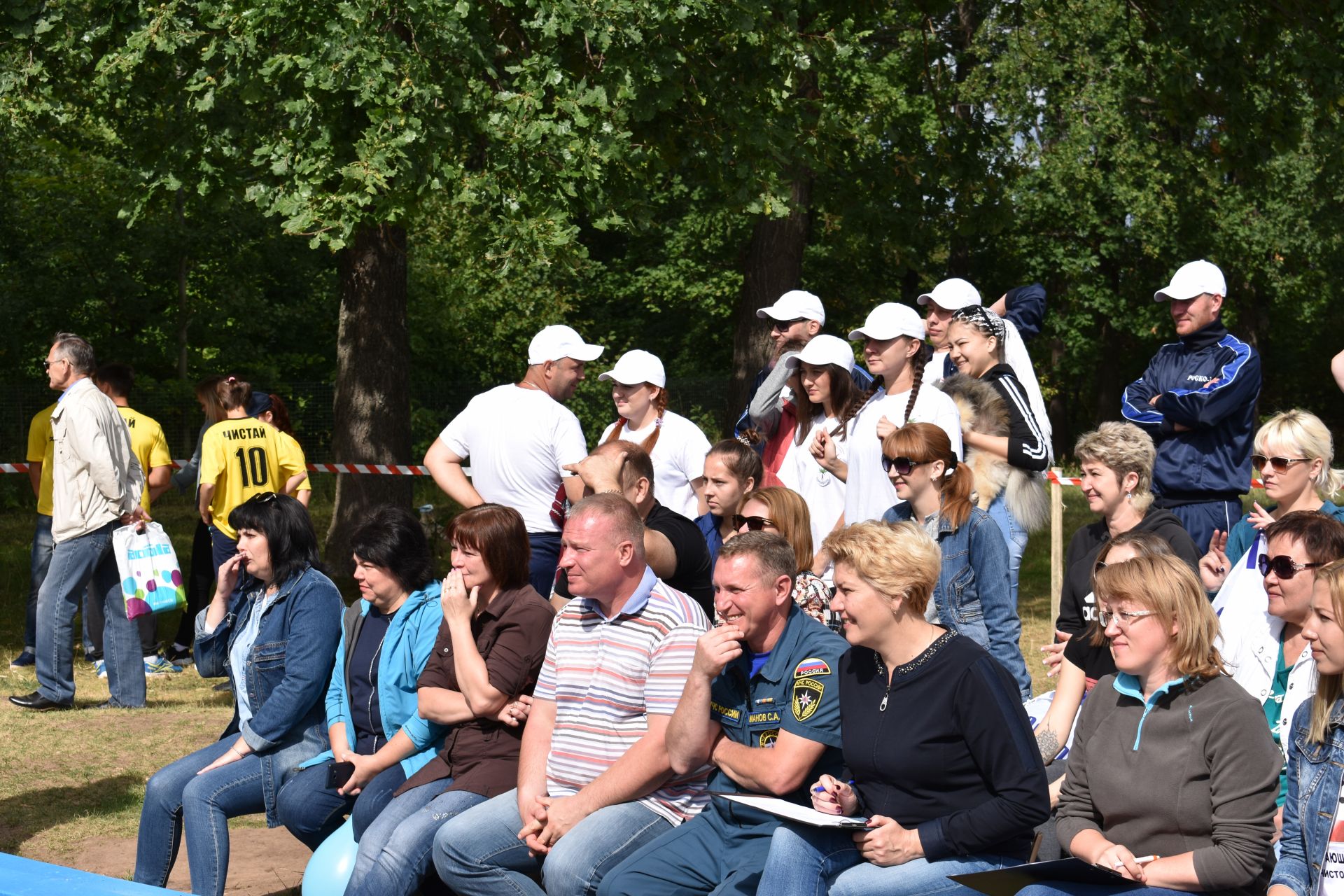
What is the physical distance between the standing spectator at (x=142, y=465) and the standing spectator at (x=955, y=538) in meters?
5.82

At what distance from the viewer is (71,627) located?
8.27 metres

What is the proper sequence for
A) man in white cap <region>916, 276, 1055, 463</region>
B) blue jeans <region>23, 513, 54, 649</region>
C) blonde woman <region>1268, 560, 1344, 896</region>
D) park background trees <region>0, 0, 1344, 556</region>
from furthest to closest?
park background trees <region>0, 0, 1344, 556</region>
blue jeans <region>23, 513, 54, 649</region>
man in white cap <region>916, 276, 1055, 463</region>
blonde woman <region>1268, 560, 1344, 896</region>

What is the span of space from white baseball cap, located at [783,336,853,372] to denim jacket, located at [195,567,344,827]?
2.28 meters

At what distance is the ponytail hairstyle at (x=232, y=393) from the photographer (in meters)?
9.18

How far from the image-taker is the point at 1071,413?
128 feet

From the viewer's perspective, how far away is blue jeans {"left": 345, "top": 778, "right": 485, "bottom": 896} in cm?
452

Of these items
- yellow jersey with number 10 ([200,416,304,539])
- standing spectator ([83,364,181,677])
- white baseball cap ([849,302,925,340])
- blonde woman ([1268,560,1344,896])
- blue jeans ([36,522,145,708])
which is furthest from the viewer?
standing spectator ([83,364,181,677])

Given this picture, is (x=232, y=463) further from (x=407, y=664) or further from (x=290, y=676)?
(x=407, y=664)

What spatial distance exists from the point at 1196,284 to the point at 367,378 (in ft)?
27.7

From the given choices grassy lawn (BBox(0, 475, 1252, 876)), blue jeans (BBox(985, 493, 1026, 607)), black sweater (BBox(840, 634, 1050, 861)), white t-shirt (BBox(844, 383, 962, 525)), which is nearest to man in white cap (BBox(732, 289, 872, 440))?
white t-shirt (BBox(844, 383, 962, 525))

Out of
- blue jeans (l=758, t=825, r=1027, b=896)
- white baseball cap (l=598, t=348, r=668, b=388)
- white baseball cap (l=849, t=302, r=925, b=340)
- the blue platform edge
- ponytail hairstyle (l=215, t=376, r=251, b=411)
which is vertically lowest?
blue jeans (l=758, t=825, r=1027, b=896)

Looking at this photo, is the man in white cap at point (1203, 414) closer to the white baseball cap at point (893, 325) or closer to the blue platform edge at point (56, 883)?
the white baseball cap at point (893, 325)

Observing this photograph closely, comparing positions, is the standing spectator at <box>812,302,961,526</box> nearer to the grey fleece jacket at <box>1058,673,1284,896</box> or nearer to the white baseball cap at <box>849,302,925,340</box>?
the white baseball cap at <box>849,302,925,340</box>

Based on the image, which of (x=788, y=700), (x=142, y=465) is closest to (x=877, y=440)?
(x=788, y=700)
